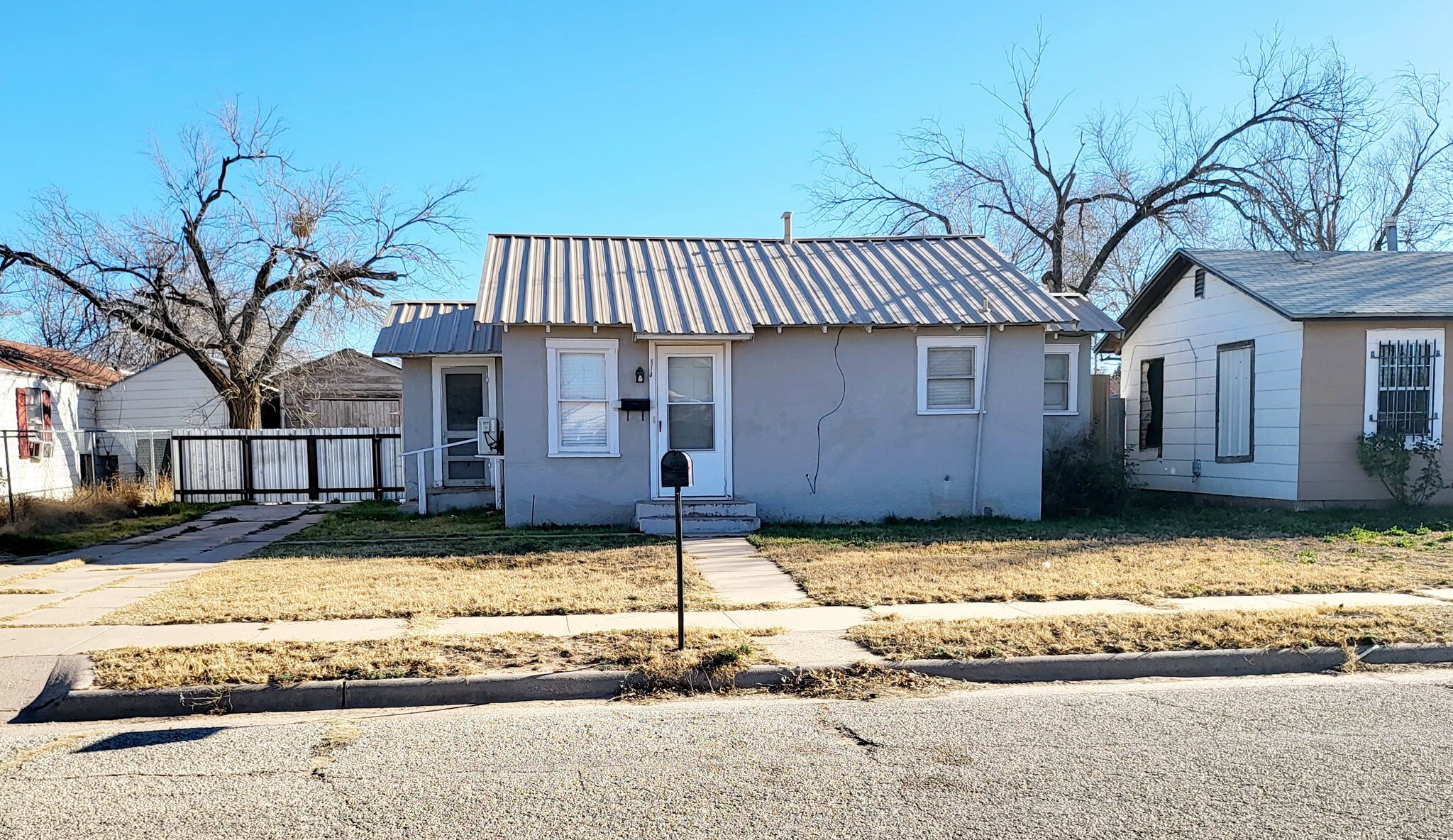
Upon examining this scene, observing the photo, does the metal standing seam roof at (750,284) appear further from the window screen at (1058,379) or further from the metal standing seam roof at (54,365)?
the metal standing seam roof at (54,365)

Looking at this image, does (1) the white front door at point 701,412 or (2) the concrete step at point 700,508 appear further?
(1) the white front door at point 701,412

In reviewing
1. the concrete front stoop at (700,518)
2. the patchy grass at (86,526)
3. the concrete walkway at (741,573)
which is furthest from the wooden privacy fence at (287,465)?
the concrete walkway at (741,573)

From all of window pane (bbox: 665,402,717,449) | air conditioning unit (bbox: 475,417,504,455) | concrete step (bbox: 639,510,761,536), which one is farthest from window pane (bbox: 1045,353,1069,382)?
air conditioning unit (bbox: 475,417,504,455)

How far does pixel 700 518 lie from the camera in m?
12.6

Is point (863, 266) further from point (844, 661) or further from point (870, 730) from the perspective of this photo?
point (870, 730)

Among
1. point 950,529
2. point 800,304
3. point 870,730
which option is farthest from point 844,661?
point 800,304

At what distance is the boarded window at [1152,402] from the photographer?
18.1 meters

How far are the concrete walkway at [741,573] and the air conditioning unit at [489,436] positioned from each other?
411cm

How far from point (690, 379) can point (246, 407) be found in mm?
14613

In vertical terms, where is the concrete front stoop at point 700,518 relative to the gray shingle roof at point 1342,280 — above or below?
below

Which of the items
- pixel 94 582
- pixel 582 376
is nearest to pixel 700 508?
pixel 582 376

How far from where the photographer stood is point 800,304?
13.6 metres

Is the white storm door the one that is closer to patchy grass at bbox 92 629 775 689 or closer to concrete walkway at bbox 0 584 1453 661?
concrete walkway at bbox 0 584 1453 661

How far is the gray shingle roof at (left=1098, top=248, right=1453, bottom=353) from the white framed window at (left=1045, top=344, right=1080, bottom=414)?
254cm
